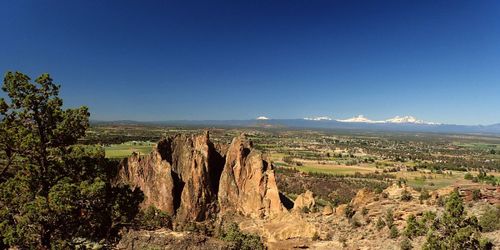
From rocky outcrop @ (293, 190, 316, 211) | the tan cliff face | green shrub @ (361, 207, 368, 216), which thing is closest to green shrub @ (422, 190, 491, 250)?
green shrub @ (361, 207, 368, 216)

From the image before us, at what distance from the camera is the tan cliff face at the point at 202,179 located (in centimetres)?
5319

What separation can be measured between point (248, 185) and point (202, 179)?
277 inches

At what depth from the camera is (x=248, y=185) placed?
55.7 metres

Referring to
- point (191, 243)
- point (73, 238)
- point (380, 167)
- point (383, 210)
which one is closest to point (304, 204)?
point (383, 210)

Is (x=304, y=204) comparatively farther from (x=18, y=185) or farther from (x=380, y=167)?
(x=380, y=167)

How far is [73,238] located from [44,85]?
7372 mm

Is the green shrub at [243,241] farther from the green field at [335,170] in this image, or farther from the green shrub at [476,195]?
the green field at [335,170]

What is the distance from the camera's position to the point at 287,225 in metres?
44.5

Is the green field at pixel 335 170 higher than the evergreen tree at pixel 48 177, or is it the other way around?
the evergreen tree at pixel 48 177

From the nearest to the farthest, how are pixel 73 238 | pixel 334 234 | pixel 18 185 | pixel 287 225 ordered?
pixel 18 185
pixel 73 238
pixel 334 234
pixel 287 225

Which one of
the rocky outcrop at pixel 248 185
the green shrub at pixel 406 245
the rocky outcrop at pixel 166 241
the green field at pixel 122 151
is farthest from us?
the green field at pixel 122 151

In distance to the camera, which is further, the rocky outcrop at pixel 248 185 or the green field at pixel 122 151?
the green field at pixel 122 151

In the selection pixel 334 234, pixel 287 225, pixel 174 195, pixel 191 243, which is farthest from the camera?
pixel 174 195

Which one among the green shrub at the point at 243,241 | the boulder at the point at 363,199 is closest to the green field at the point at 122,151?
the boulder at the point at 363,199
